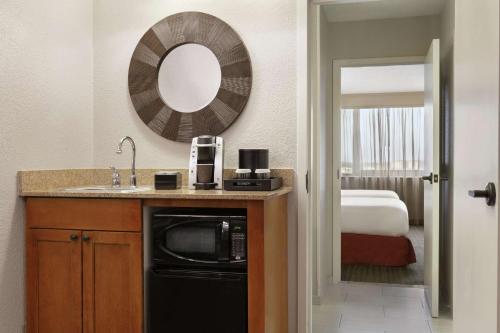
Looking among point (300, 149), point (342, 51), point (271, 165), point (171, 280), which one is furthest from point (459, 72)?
point (342, 51)

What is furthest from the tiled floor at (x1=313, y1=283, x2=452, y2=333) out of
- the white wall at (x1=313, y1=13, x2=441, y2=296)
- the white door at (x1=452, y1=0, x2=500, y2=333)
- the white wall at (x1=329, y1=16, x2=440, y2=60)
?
the white wall at (x1=329, y1=16, x2=440, y2=60)

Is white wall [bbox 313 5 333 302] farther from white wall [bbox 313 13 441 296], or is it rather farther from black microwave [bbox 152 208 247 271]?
black microwave [bbox 152 208 247 271]

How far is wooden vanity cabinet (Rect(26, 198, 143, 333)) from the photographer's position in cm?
223

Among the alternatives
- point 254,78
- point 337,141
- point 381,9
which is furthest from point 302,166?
Result: point 381,9

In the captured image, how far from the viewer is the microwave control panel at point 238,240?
2.11m

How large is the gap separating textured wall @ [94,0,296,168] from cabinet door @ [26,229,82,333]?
2.39 feet

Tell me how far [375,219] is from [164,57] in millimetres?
2967

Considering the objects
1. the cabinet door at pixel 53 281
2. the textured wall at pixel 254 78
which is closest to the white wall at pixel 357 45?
the textured wall at pixel 254 78

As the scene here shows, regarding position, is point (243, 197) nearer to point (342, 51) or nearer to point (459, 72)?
point (459, 72)

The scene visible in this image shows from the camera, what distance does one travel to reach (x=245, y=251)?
6.93 ft

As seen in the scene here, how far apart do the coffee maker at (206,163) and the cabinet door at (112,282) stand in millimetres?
488

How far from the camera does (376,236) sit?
4.82 meters

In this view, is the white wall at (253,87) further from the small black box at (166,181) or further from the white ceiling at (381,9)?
the white ceiling at (381,9)

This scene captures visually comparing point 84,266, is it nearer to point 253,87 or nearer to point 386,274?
point 253,87
